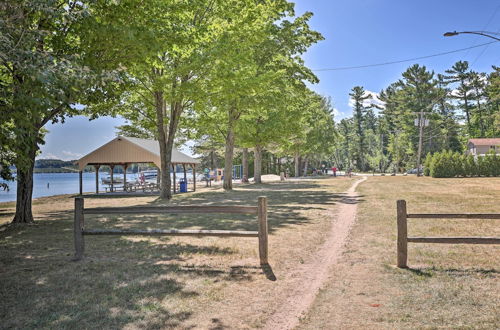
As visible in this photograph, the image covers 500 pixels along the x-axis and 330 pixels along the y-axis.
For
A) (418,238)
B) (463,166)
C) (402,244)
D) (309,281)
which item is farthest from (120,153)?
(463,166)

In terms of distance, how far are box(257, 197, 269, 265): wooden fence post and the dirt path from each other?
0.74m

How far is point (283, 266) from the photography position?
6871mm

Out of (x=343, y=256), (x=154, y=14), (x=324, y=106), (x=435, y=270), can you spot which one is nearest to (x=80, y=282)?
(x=343, y=256)

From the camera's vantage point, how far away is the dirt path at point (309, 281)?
14.9ft

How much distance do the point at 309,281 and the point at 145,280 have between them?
2720mm

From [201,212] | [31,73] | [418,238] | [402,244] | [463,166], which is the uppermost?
[31,73]

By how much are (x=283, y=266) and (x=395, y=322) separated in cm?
278

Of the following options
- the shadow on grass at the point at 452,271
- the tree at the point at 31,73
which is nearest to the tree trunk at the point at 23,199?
the tree at the point at 31,73

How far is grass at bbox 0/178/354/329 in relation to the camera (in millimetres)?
4539

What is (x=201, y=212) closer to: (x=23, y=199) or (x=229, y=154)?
(x=23, y=199)

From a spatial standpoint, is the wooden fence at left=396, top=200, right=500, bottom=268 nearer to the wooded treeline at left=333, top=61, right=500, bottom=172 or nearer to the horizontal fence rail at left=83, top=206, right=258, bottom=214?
the horizontal fence rail at left=83, top=206, right=258, bottom=214

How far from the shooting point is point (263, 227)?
682cm

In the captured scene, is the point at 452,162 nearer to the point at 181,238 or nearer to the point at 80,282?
the point at 181,238

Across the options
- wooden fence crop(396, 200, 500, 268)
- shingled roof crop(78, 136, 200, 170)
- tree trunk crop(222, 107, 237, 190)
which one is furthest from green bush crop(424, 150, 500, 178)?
wooden fence crop(396, 200, 500, 268)
